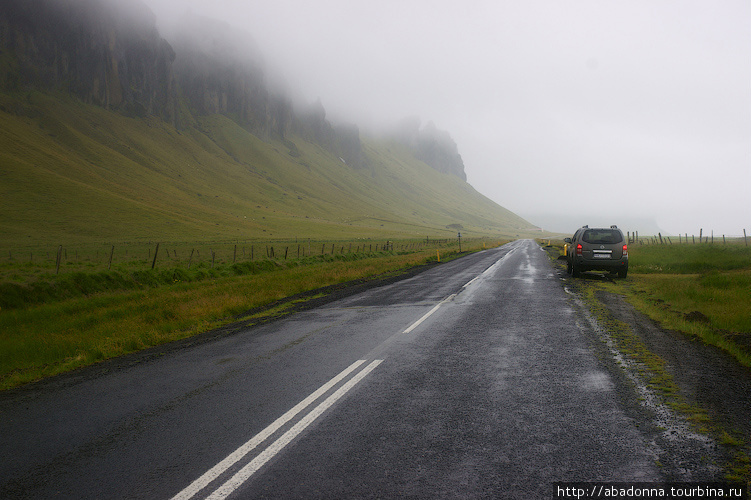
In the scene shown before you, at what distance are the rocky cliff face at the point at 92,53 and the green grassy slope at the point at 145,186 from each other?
989 cm

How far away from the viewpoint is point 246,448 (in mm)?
4043

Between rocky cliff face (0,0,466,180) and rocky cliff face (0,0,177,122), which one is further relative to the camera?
rocky cliff face (0,0,177,122)

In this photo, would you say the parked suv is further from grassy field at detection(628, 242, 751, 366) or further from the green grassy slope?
Answer: the green grassy slope

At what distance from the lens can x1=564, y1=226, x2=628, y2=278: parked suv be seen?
1786cm

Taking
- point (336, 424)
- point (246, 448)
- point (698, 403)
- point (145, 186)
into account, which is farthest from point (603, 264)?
point (145, 186)

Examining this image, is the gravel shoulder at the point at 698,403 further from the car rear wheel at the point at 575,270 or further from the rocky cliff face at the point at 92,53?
the rocky cliff face at the point at 92,53

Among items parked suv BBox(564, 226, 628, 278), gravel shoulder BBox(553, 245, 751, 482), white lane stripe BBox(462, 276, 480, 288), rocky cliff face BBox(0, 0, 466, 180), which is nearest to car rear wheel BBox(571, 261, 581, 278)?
parked suv BBox(564, 226, 628, 278)

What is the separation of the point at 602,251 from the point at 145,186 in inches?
4789

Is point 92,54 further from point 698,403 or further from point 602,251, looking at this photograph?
point 698,403

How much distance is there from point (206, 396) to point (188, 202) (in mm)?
119763

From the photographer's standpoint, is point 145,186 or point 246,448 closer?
point 246,448

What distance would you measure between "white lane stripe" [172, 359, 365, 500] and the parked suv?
15.4 m

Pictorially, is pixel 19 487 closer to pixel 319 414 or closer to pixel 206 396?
pixel 206 396

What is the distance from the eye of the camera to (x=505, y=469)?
3504 mm
